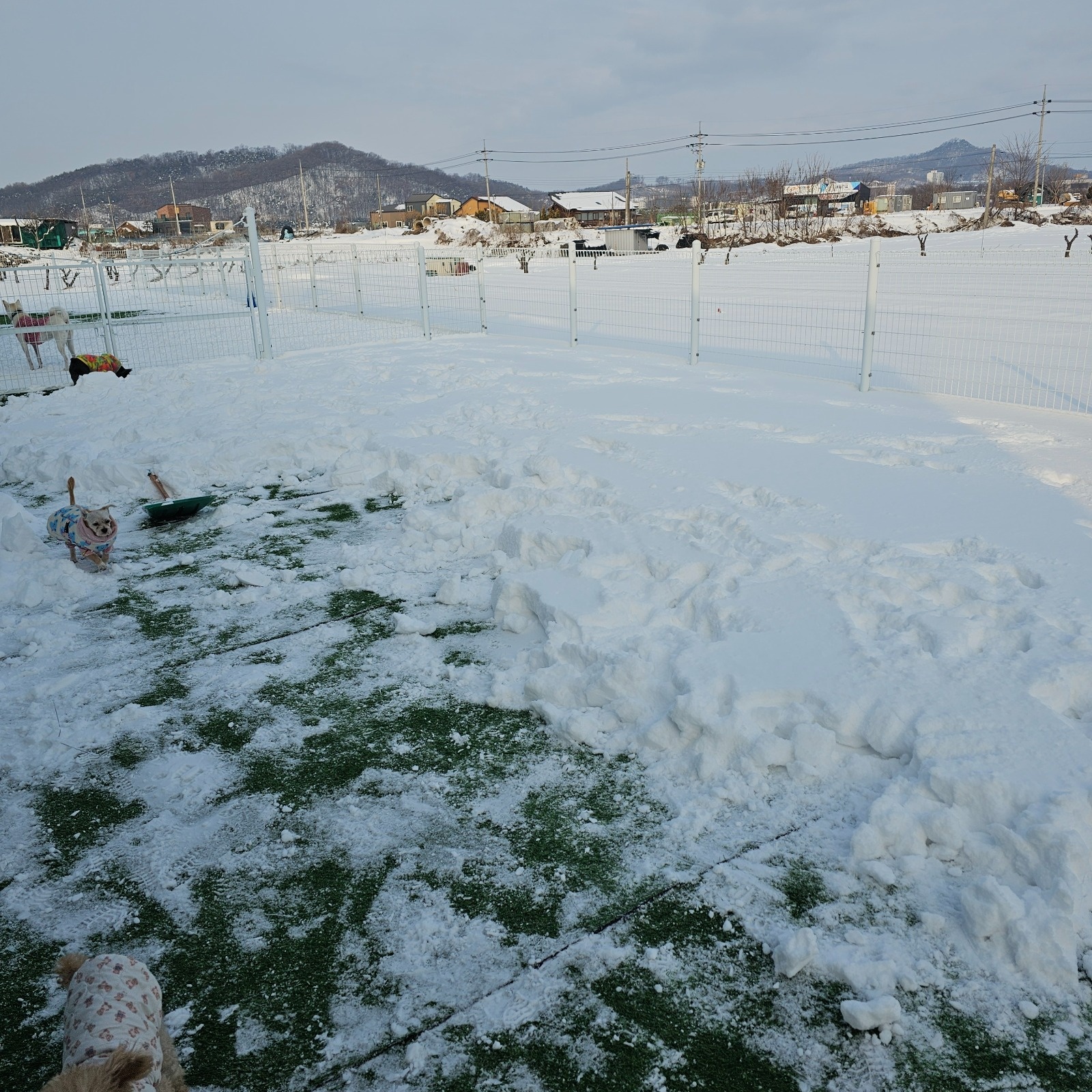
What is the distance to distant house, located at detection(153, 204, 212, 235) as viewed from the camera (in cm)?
8388

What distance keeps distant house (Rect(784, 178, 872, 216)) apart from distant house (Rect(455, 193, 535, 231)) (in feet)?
62.0

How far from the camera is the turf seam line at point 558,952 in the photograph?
7.52 ft

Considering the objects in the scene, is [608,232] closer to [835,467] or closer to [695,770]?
[835,467]

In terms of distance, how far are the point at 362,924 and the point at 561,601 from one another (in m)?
2.07

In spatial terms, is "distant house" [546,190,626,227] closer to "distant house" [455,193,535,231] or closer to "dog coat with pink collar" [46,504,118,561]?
"distant house" [455,193,535,231]

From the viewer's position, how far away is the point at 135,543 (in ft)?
20.7

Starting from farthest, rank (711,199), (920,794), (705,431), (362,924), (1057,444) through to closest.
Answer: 1. (711,199)
2. (705,431)
3. (1057,444)
4. (920,794)
5. (362,924)

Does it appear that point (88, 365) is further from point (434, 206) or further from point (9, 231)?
point (434, 206)

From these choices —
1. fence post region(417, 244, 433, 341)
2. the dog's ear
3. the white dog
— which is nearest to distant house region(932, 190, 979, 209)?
fence post region(417, 244, 433, 341)

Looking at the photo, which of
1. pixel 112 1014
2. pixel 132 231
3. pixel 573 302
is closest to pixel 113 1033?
pixel 112 1014

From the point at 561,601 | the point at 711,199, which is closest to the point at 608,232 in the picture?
the point at 711,199

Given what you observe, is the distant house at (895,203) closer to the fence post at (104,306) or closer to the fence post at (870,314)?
the fence post at (104,306)

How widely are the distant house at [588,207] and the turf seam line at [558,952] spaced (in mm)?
73725

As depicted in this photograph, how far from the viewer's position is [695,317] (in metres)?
10.7
